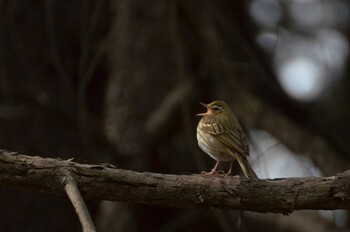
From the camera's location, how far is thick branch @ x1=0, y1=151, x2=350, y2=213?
4.05 metres

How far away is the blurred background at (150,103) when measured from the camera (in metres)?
7.28

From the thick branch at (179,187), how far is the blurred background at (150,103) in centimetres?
240

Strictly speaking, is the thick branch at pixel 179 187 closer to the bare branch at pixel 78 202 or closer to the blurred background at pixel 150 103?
the bare branch at pixel 78 202

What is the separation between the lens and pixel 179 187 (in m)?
4.26

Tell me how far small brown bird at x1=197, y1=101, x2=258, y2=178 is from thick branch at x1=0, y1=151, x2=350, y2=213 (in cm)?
84

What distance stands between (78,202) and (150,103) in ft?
15.1

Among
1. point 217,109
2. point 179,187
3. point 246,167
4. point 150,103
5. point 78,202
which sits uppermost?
point 150,103

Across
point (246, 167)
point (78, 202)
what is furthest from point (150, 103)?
point (78, 202)

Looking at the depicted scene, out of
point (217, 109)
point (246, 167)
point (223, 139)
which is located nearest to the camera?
point (246, 167)

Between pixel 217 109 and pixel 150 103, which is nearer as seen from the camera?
pixel 217 109

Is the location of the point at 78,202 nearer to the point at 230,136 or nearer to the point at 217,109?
the point at 230,136

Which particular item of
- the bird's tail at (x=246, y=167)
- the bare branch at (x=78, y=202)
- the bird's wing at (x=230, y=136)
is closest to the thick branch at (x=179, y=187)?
the bare branch at (x=78, y=202)

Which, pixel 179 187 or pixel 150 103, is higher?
pixel 150 103

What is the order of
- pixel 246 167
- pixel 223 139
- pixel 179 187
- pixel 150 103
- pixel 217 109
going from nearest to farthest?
pixel 179 187 < pixel 246 167 < pixel 223 139 < pixel 217 109 < pixel 150 103
